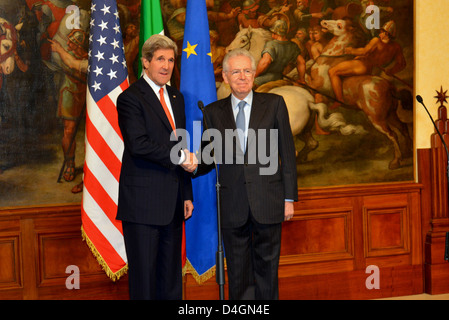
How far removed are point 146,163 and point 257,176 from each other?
68cm

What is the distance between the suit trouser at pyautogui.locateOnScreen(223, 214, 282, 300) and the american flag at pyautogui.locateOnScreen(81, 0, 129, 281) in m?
0.99

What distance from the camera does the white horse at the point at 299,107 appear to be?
4523 mm

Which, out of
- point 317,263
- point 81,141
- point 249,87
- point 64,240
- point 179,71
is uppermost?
point 179,71

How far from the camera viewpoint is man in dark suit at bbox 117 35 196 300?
3107 mm

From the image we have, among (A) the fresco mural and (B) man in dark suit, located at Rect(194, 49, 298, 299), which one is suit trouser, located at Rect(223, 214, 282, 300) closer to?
(B) man in dark suit, located at Rect(194, 49, 298, 299)

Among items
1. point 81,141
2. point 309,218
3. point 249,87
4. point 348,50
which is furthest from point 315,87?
point 81,141

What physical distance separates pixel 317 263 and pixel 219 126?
78.0 inches

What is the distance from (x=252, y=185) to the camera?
323 cm

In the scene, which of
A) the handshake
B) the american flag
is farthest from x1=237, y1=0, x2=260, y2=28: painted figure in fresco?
the handshake

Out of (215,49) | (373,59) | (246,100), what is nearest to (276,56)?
(215,49)

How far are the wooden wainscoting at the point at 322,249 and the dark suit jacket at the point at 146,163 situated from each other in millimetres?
1234

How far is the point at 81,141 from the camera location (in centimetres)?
420

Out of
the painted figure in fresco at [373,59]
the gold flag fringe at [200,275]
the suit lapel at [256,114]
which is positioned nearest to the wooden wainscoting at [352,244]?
the gold flag fringe at [200,275]

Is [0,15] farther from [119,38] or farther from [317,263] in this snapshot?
[317,263]
